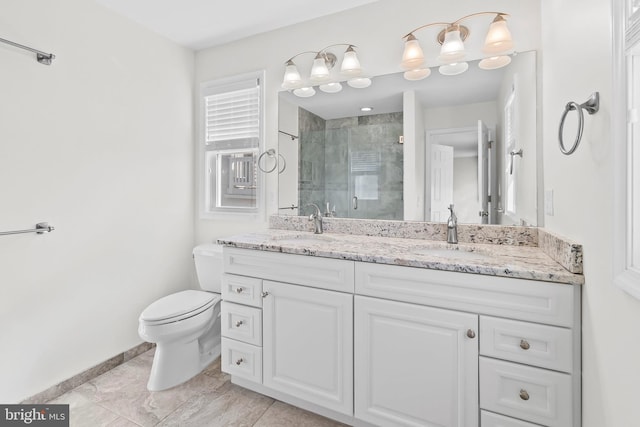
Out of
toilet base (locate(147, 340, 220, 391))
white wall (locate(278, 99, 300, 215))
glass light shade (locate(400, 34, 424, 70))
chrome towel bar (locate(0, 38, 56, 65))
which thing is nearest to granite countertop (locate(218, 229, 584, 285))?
white wall (locate(278, 99, 300, 215))

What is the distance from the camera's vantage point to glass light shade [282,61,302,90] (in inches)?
84.0

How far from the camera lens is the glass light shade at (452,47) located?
1.67m

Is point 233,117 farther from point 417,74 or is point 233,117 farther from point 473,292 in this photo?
point 473,292

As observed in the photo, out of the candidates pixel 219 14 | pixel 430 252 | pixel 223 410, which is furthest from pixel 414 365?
pixel 219 14

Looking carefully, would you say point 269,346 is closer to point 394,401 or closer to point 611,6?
point 394,401

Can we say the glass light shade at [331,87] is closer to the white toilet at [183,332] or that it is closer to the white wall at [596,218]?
the white wall at [596,218]

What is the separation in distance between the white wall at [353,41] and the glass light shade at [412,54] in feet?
0.21

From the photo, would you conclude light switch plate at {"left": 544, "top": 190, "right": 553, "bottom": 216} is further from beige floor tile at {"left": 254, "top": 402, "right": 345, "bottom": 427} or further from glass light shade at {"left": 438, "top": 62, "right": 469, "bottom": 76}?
beige floor tile at {"left": 254, "top": 402, "right": 345, "bottom": 427}

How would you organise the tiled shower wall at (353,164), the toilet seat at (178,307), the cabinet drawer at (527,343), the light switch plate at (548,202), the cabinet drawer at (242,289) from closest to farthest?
the cabinet drawer at (527,343)
the light switch plate at (548,202)
the cabinet drawer at (242,289)
the toilet seat at (178,307)
the tiled shower wall at (353,164)

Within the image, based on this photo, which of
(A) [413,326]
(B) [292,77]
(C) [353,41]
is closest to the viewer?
(A) [413,326]

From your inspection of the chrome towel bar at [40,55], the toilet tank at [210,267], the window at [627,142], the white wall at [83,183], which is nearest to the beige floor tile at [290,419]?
the toilet tank at [210,267]

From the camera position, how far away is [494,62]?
165cm

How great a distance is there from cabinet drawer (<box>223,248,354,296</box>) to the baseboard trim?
112 centimetres

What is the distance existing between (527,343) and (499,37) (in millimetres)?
1482
